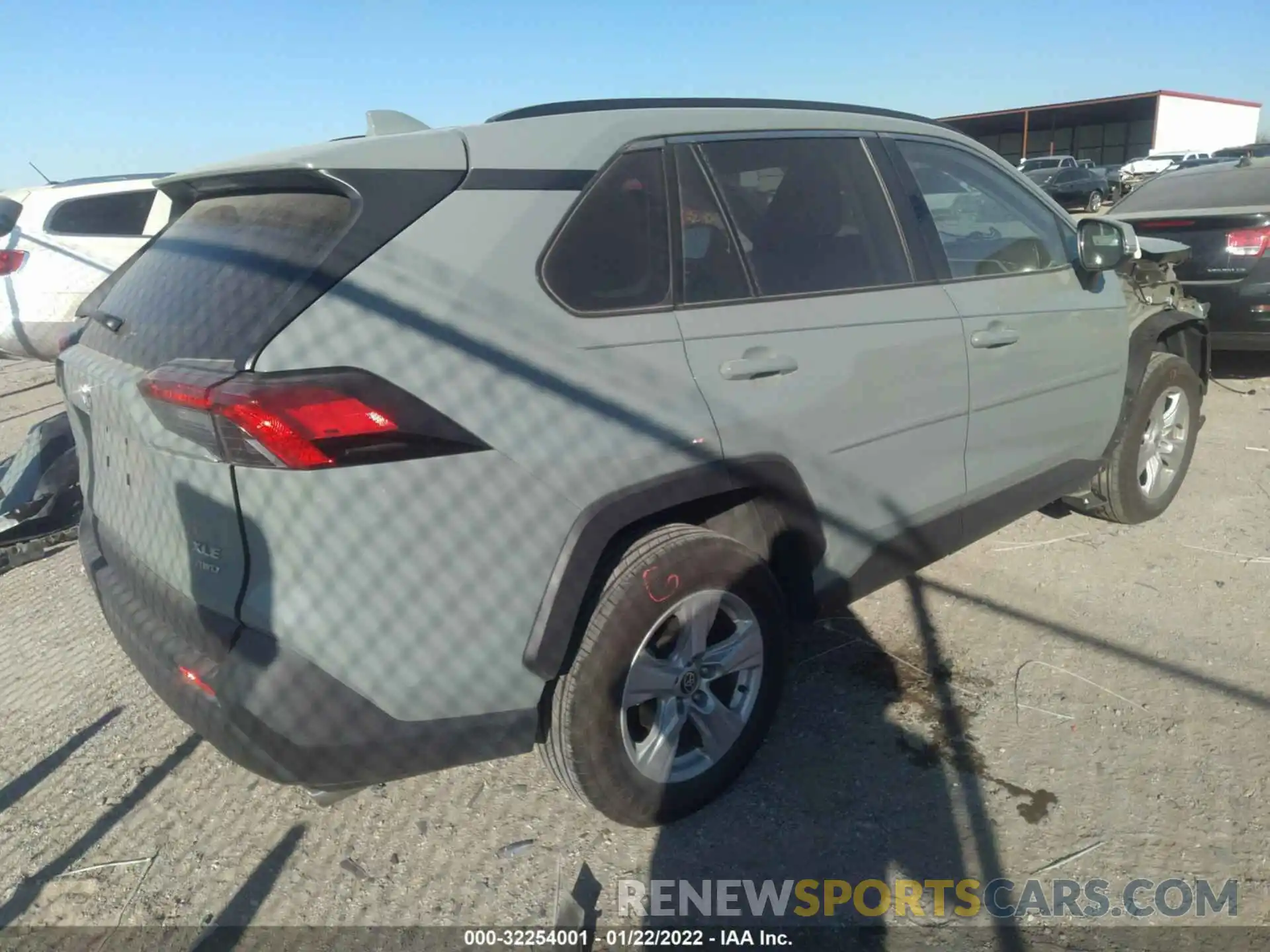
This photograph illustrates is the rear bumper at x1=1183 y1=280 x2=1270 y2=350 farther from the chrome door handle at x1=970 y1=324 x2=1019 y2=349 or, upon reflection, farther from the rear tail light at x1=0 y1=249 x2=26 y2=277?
the rear tail light at x1=0 y1=249 x2=26 y2=277

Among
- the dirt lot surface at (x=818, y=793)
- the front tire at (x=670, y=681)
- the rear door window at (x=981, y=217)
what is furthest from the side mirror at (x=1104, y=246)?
the front tire at (x=670, y=681)

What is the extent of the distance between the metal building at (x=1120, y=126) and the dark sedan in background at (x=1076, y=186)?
13.3 metres

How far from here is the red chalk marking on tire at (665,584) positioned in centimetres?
245

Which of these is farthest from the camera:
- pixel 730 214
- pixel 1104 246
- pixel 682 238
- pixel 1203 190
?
pixel 1203 190

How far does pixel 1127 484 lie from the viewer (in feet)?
14.7

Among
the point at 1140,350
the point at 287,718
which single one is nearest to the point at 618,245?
the point at 287,718

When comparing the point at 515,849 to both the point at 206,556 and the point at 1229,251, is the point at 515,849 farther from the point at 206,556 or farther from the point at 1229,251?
the point at 1229,251

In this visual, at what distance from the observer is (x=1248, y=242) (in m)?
6.44

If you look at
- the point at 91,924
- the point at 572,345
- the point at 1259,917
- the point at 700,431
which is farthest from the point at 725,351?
the point at 91,924

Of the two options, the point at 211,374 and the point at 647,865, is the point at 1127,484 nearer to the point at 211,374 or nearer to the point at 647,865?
the point at 647,865

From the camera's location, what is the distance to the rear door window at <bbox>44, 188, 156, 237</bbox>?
8203 mm

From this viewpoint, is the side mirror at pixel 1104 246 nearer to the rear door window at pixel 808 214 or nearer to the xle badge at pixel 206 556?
the rear door window at pixel 808 214

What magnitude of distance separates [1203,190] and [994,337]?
525 centimetres

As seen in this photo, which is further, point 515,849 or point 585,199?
point 515,849
